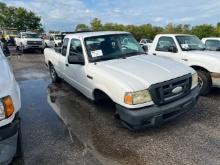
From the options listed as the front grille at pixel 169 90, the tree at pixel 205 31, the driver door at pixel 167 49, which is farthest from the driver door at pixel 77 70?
the tree at pixel 205 31

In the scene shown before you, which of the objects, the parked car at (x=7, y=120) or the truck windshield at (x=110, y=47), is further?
the truck windshield at (x=110, y=47)

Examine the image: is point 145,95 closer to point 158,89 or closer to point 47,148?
point 158,89

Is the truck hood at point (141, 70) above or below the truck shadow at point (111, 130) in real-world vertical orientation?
above

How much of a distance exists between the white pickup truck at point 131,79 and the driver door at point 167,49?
1.72 meters

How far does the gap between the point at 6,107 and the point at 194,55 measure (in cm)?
526

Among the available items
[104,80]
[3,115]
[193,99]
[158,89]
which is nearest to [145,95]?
[158,89]

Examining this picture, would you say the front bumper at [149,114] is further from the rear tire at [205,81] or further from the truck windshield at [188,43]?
the truck windshield at [188,43]

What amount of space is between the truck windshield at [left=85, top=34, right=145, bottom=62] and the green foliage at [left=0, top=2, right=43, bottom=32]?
4361 centimetres

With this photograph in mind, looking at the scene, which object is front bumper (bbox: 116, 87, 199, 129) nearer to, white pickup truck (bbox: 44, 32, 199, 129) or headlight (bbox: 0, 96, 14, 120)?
white pickup truck (bbox: 44, 32, 199, 129)

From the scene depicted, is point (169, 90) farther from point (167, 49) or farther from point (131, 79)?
point (167, 49)

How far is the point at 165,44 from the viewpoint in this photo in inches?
304

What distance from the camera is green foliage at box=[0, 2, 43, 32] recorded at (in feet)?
149

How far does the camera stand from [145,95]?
4.01 metres

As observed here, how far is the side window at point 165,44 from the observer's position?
7508 millimetres
